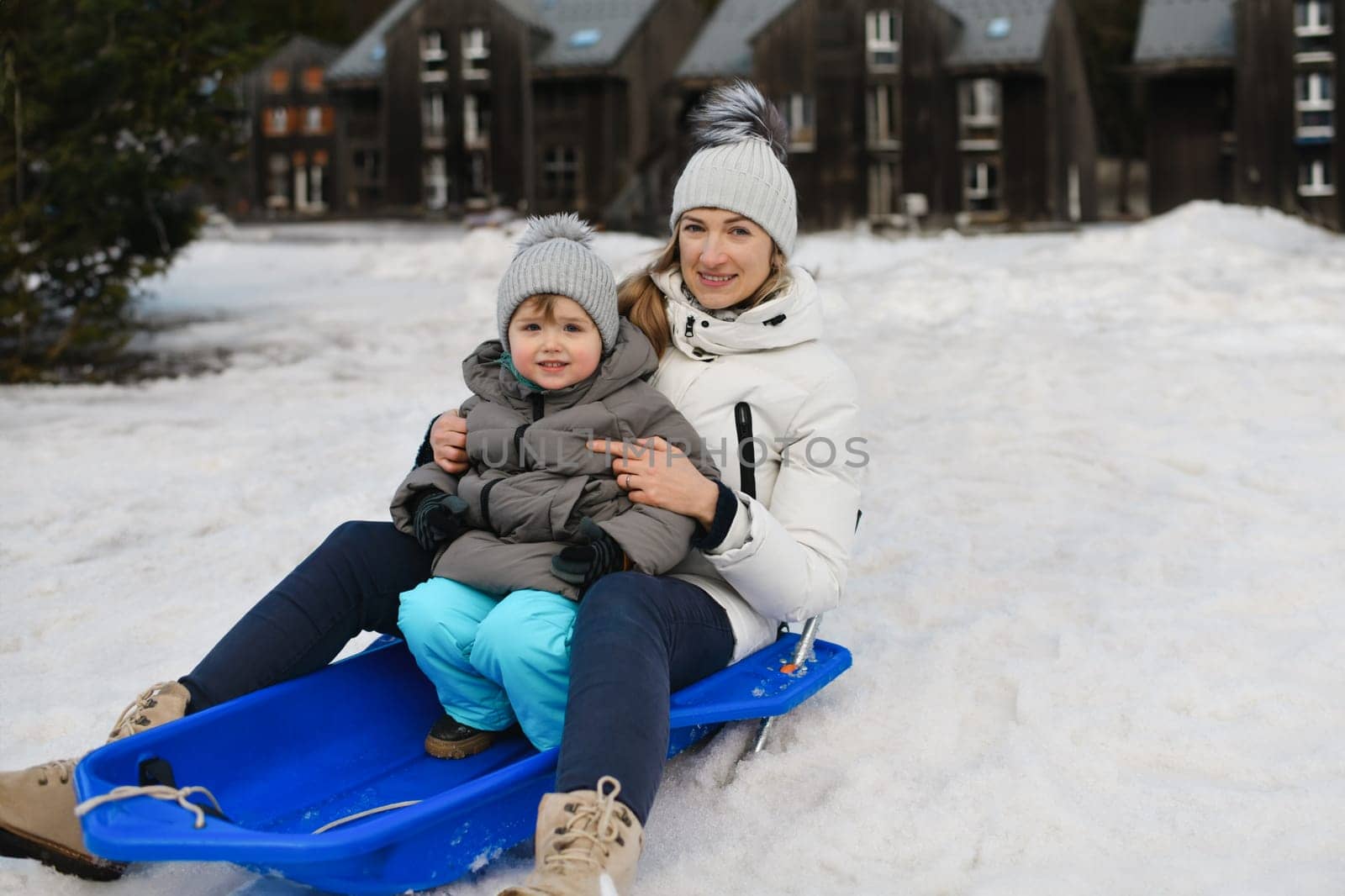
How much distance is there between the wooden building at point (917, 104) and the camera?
20188mm

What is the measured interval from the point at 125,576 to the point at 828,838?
267cm

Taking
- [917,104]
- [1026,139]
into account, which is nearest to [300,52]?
[917,104]

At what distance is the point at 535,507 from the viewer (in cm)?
269

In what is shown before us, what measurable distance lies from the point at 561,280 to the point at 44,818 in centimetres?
141

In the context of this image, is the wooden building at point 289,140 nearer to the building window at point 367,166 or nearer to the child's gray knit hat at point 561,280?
the building window at point 367,166

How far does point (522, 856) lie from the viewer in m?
2.51

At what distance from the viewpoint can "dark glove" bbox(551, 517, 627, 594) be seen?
257 cm

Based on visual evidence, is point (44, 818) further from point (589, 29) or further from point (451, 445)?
point (589, 29)

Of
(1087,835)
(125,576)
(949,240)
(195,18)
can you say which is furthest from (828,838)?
(949,240)

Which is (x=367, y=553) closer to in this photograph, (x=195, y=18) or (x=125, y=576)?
(x=125, y=576)

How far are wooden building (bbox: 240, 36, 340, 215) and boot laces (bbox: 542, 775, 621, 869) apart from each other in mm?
28846

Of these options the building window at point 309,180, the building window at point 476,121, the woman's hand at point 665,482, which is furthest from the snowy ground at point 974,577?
the building window at point 309,180

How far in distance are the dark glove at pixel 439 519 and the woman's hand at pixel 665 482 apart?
0.36m

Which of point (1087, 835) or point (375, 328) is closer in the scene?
point (1087, 835)
